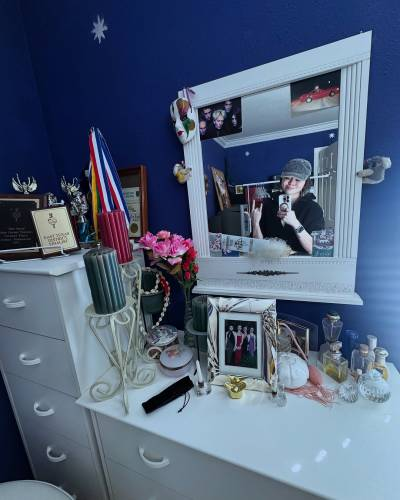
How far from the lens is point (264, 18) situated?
0.78 meters

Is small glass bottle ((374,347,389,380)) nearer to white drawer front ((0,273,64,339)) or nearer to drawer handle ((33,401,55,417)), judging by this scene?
white drawer front ((0,273,64,339))

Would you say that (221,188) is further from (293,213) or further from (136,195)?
(136,195)

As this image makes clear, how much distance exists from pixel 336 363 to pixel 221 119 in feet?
3.23

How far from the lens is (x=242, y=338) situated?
2.74ft

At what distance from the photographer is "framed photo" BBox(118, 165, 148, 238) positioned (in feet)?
3.54

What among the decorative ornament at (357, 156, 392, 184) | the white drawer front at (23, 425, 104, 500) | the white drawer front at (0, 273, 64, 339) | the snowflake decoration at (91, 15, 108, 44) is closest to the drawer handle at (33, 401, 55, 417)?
the white drawer front at (23, 425, 104, 500)

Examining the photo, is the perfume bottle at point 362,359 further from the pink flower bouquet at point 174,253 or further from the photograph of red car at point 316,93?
the photograph of red car at point 316,93

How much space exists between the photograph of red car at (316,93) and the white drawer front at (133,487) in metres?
1.31

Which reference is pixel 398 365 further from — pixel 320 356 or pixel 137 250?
pixel 137 250

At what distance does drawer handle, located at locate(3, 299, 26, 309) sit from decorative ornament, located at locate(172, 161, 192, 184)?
74 cm

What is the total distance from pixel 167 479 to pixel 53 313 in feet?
2.10

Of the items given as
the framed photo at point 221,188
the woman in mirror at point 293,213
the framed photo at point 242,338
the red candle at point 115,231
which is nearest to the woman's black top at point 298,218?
the woman in mirror at point 293,213

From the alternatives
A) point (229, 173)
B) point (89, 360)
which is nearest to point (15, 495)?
point (89, 360)

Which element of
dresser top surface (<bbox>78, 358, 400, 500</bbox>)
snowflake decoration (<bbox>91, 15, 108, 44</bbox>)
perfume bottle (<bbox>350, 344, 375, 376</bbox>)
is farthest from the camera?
snowflake decoration (<bbox>91, 15, 108, 44</bbox>)
